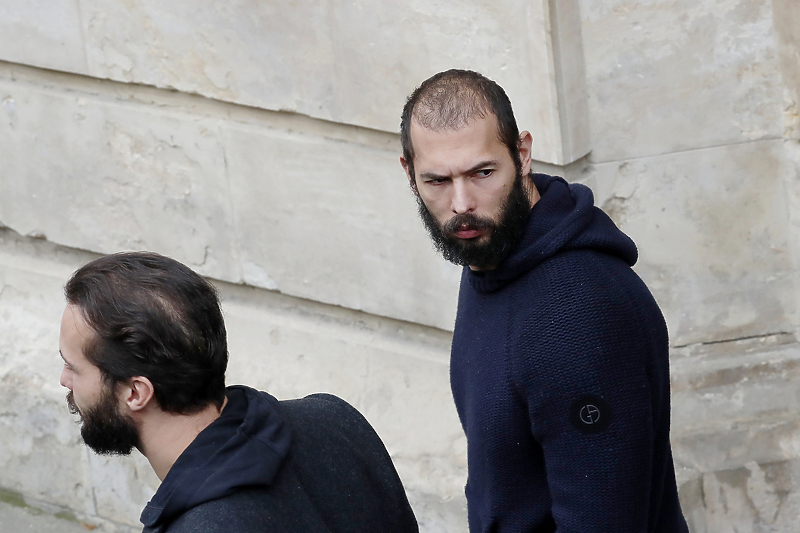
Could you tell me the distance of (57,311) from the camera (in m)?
4.38

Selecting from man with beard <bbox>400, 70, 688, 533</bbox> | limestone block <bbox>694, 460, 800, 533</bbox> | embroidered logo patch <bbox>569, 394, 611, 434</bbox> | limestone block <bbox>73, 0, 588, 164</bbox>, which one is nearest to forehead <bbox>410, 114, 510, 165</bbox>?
man with beard <bbox>400, 70, 688, 533</bbox>

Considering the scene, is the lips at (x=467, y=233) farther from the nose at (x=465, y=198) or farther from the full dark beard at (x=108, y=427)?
the full dark beard at (x=108, y=427)

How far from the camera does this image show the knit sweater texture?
1808 millimetres

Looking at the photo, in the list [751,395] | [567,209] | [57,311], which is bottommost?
[751,395]

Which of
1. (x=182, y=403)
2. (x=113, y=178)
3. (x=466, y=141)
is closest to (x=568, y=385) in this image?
(x=466, y=141)

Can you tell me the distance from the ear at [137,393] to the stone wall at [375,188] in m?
1.71

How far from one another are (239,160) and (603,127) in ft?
4.67

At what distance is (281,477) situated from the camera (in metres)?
1.96

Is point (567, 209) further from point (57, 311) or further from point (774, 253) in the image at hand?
point (57, 311)

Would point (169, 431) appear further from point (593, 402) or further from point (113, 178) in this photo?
point (113, 178)

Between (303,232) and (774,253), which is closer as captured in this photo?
(774,253)

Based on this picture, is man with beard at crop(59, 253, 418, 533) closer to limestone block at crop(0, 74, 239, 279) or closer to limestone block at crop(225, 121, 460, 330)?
limestone block at crop(225, 121, 460, 330)

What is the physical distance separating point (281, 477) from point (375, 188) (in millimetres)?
1832

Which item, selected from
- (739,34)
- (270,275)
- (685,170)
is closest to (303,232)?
(270,275)
